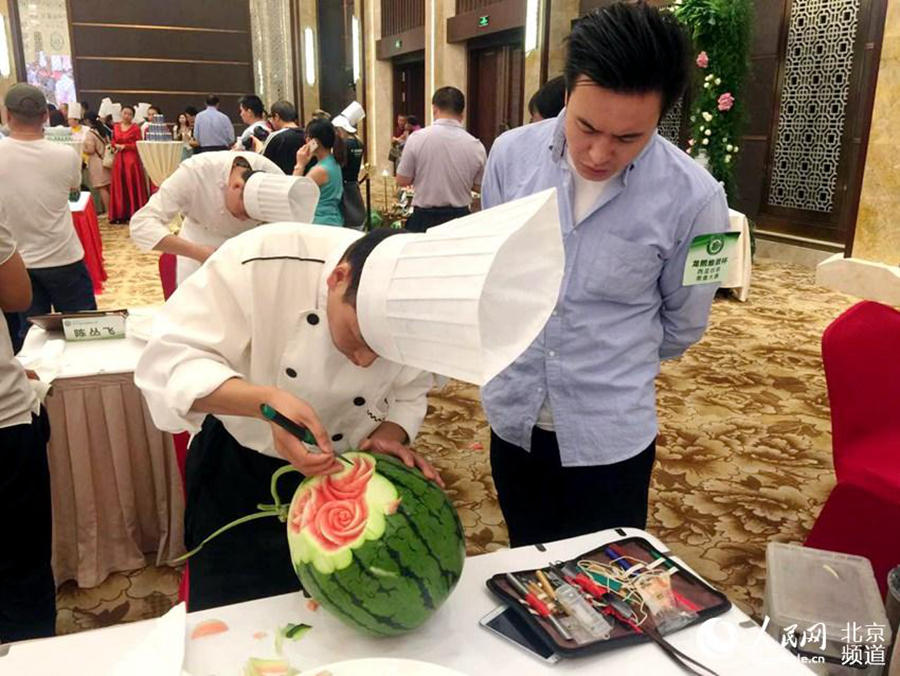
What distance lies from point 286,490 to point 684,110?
23.3ft

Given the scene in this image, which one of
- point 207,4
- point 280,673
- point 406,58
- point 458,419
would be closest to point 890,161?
point 458,419

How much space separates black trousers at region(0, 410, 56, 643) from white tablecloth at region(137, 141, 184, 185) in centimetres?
830

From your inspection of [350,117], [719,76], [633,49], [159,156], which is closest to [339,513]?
[633,49]

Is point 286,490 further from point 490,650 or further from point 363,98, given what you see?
point 363,98

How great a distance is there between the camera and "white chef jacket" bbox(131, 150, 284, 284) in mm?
2504

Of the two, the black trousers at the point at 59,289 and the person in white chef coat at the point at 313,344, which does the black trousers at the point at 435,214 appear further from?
the person in white chef coat at the point at 313,344

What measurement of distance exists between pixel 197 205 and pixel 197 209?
0.05 feet

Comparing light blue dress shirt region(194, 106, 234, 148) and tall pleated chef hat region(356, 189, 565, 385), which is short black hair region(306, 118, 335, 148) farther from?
light blue dress shirt region(194, 106, 234, 148)

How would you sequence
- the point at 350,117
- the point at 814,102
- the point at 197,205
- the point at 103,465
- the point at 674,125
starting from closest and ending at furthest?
1. the point at 103,465
2. the point at 197,205
3. the point at 350,117
4. the point at 814,102
5. the point at 674,125

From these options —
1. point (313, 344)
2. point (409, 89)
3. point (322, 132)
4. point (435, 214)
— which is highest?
point (409, 89)

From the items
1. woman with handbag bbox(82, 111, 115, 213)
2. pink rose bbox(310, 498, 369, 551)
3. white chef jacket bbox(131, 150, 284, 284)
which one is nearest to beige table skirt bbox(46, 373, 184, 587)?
white chef jacket bbox(131, 150, 284, 284)

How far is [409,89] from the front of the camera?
45.0ft

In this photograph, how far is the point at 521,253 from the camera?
800 millimetres

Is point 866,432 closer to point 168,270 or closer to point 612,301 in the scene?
point 612,301
